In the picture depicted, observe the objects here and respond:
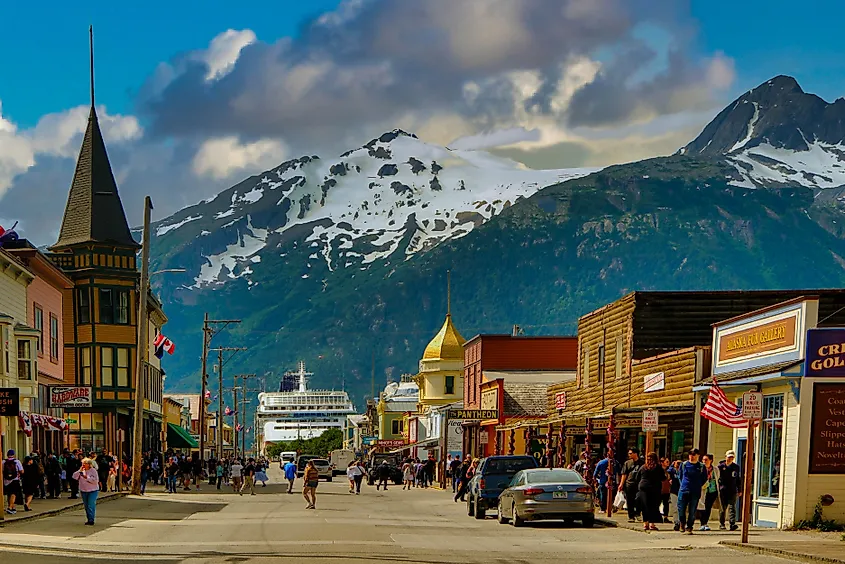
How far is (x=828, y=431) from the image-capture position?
2745 cm

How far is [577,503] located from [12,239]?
2745 cm

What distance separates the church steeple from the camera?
6469 cm

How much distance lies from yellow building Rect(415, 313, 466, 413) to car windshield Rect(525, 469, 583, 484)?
7965 cm

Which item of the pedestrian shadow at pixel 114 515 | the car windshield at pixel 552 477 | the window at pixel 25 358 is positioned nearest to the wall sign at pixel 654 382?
the car windshield at pixel 552 477

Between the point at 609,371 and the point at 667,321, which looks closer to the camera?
the point at 667,321

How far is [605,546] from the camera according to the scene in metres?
24.0

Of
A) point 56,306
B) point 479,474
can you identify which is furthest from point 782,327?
point 56,306

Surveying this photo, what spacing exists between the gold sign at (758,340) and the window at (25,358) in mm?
22003

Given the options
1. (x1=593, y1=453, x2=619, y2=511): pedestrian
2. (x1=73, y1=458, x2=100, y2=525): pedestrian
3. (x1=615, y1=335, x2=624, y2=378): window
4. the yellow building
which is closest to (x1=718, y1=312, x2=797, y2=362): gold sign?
(x1=593, y1=453, x2=619, y2=511): pedestrian

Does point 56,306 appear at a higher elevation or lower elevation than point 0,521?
higher

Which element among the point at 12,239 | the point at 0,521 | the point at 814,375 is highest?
the point at 12,239

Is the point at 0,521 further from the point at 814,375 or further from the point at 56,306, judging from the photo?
the point at 56,306

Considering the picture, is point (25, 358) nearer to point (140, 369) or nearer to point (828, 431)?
point (140, 369)

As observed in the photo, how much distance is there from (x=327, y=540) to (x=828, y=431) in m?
10.1
